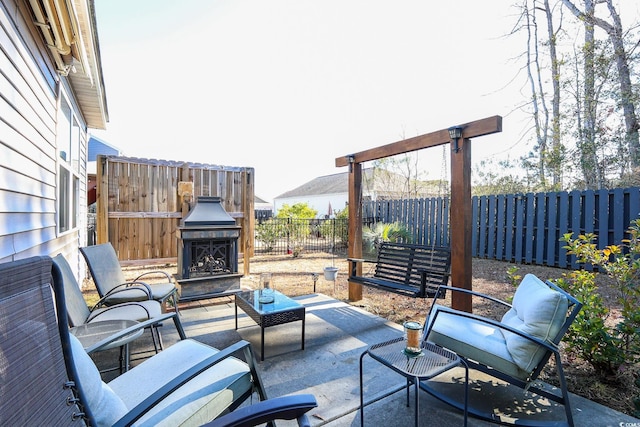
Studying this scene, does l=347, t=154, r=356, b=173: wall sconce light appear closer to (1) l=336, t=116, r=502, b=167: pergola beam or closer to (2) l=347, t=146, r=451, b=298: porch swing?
(1) l=336, t=116, r=502, b=167: pergola beam

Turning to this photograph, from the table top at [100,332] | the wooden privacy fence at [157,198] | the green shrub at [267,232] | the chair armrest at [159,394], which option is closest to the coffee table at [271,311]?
the table top at [100,332]

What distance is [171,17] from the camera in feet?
17.7

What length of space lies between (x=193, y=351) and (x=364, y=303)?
3.04 metres

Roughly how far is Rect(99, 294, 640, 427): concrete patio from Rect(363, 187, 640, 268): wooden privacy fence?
10.1 feet

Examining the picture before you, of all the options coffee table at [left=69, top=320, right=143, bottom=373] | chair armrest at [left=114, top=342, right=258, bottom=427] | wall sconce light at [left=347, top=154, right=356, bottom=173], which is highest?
wall sconce light at [left=347, top=154, right=356, bottom=173]

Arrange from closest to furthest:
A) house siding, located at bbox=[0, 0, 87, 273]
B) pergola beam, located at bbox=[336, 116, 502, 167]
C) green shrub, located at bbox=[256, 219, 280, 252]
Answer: house siding, located at bbox=[0, 0, 87, 273] < pergola beam, located at bbox=[336, 116, 502, 167] < green shrub, located at bbox=[256, 219, 280, 252]

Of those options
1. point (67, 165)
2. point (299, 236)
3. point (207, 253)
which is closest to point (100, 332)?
point (207, 253)

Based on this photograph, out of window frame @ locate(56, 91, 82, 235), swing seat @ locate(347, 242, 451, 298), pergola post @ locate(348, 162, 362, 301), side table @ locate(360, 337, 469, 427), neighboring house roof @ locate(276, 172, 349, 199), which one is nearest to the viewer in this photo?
side table @ locate(360, 337, 469, 427)

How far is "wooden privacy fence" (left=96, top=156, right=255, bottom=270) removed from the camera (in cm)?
555

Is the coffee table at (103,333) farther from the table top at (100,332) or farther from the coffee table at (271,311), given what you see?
the coffee table at (271,311)

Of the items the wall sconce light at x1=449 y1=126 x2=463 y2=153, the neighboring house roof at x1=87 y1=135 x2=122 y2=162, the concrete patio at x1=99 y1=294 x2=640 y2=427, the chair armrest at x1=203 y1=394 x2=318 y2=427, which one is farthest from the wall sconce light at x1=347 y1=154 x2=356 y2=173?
the neighboring house roof at x1=87 y1=135 x2=122 y2=162

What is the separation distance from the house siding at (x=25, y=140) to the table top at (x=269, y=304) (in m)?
1.75

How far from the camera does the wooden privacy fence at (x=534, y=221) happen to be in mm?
6312

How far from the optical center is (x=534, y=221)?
7480 millimetres
